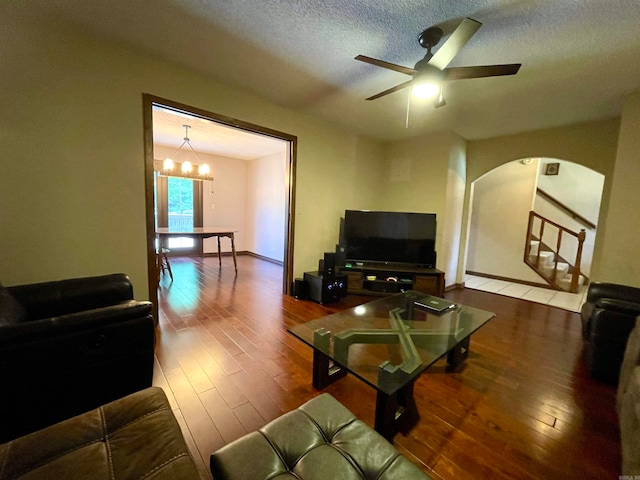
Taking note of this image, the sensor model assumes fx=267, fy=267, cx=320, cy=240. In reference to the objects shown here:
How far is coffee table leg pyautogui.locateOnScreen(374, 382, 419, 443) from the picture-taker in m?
1.32

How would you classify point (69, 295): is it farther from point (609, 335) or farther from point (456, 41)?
point (609, 335)

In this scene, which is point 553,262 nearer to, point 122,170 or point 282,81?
point 282,81

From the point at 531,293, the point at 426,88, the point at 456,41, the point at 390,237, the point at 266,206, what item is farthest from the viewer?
the point at 266,206

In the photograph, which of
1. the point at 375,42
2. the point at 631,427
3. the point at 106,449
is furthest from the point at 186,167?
the point at 631,427

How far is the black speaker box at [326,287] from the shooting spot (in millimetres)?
3342

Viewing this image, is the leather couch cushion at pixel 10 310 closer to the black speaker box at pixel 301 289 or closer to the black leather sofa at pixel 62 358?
the black leather sofa at pixel 62 358

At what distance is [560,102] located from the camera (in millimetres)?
2801

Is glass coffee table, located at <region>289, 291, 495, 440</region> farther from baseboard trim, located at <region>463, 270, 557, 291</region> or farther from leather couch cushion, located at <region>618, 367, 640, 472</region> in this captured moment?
baseboard trim, located at <region>463, 270, 557, 291</region>

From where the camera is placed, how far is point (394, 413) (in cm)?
136

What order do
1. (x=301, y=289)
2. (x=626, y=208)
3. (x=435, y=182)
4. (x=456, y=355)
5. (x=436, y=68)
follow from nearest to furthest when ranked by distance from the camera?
1. (x=436, y=68)
2. (x=456, y=355)
3. (x=626, y=208)
4. (x=301, y=289)
5. (x=435, y=182)

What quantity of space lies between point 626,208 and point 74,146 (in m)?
4.81

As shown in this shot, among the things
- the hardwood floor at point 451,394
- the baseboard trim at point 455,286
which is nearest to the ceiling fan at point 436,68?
the hardwood floor at point 451,394

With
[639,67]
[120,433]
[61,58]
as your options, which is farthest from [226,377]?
[639,67]

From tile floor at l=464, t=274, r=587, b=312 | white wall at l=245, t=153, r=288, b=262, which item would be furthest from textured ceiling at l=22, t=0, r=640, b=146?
white wall at l=245, t=153, r=288, b=262
